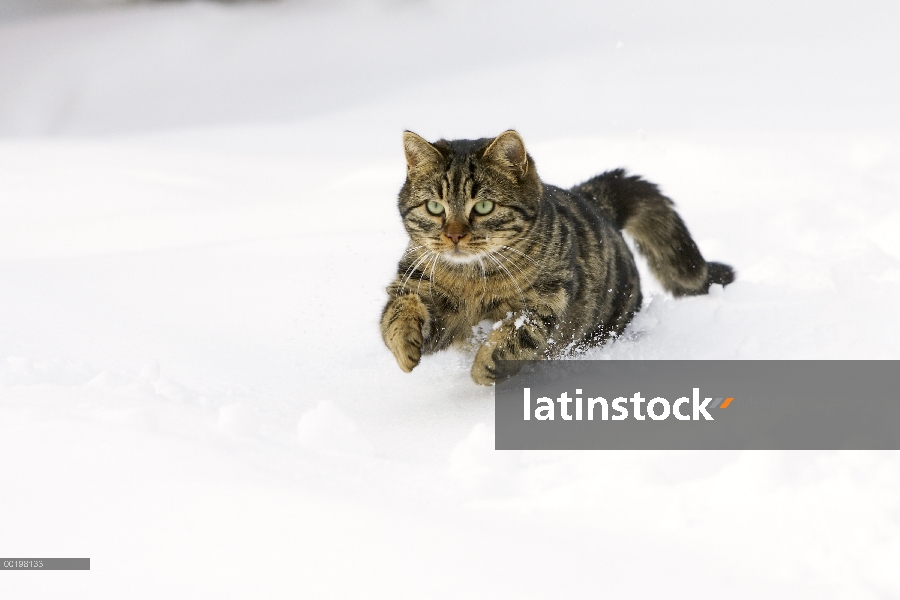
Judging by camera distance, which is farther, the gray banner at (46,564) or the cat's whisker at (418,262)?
the cat's whisker at (418,262)

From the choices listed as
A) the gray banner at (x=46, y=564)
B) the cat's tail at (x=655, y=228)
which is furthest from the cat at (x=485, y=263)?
the gray banner at (x=46, y=564)

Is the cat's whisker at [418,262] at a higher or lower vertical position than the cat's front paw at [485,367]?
higher

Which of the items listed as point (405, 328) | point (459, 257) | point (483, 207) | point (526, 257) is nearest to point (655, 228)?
point (526, 257)

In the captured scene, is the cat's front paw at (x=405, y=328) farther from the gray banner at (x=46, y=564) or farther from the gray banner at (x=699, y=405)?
the gray banner at (x=46, y=564)

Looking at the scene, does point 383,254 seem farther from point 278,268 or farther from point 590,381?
point 590,381

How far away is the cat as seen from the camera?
295cm

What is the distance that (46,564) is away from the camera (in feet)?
5.88

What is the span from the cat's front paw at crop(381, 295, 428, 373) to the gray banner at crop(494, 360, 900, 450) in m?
0.29

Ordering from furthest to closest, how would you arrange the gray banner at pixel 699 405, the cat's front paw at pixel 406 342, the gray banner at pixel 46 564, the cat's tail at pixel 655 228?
the cat's tail at pixel 655 228 → the cat's front paw at pixel 406 342 → the gray banner at pixel 699 405 → the gray banner at pixel 46 564

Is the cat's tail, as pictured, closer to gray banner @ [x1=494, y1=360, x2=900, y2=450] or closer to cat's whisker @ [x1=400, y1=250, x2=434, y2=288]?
gray banner @ [x1=494, y1=360, x2=900, y2=450]

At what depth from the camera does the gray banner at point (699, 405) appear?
2.26 metres

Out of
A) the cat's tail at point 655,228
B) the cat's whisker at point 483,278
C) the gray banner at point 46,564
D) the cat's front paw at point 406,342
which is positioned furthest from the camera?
the cat's tail at point 655,228

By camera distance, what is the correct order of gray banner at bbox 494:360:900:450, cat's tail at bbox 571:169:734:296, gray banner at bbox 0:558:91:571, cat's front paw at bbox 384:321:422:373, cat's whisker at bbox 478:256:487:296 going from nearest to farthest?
1. gray banner at bbox 0:558:91:571
2. gray banner at bbox 494:360:900:450
3. cat's front paw at bbox 384:321:422:373
4. cat's whisker at bbox 478:256:487:296
5. cat's tail at bbox 571:169:734:296

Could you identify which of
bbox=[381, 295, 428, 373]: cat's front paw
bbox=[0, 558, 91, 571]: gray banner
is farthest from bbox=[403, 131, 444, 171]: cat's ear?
bbox=[0, 558, 91, 571]: gray banner
